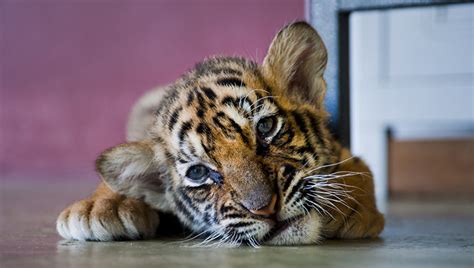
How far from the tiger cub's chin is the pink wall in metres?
4.71

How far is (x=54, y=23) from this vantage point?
657 centimetres

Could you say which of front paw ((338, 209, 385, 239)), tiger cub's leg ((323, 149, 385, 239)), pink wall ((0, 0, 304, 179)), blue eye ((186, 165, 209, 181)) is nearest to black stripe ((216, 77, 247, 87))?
blue eye ((186, 165, 209, 181))

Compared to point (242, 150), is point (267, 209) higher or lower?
lower

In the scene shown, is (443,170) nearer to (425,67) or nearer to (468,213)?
(425,67)

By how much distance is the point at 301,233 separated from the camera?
1732 millimetres

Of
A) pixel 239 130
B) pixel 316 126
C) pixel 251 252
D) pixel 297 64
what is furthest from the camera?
pixel 297 64

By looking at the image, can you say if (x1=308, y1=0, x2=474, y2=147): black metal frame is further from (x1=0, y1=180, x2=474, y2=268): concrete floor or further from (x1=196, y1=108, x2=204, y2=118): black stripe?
(x1=196, y1=108, x2=204, y2=118): black stripe

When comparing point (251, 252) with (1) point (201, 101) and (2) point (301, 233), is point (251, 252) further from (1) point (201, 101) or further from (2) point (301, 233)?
(1) point (201, 101)

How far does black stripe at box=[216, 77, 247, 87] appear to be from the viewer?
1895 millimetres

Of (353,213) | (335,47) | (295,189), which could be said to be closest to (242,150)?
(295,189)

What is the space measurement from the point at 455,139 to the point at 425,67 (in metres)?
0.51

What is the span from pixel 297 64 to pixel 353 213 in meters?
0.47

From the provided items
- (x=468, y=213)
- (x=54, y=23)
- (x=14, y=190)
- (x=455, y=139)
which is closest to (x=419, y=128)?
(x=455, y=139)

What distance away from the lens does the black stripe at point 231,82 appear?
189 centimetres
